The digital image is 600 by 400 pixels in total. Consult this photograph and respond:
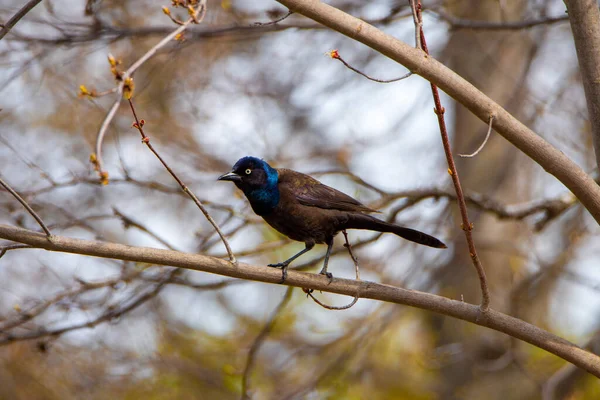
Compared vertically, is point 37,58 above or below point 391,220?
above

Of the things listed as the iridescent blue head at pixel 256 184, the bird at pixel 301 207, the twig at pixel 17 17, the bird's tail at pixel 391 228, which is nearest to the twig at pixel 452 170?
the bird's tail at pixel 391 228

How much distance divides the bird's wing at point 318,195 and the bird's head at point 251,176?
0.35 feet

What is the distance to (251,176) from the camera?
493 centimetres

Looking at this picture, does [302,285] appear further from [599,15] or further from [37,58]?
[37,58]

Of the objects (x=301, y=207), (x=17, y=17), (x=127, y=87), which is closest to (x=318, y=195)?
(x=301, y=207)

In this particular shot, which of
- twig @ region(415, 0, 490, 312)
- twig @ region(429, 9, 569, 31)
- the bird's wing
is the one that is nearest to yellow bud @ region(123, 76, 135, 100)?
twig @ region(415, 0, 490, 312)

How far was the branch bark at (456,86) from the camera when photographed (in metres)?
2.89

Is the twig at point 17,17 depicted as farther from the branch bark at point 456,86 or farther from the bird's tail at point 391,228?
the bird's tail at point 391,228

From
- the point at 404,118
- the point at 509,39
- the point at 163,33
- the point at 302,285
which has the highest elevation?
the point at 509,39

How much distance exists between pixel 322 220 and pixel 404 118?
3595mm

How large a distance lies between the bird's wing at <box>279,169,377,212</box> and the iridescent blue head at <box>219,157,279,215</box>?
0.10 metres

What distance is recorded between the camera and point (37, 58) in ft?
17.0

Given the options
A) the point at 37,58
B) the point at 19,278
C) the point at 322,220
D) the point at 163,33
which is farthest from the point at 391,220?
the point at 19,278

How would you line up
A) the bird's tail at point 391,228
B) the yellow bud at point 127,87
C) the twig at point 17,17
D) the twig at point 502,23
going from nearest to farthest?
the yellow bud at point 127,87 → the twig at point 17,17 → the bird's tail at point 391,228 → the twig at point 502,23
